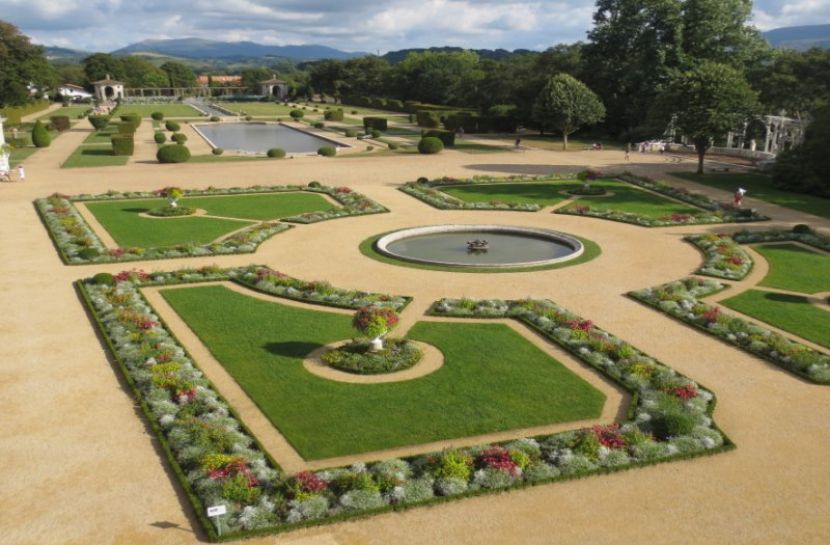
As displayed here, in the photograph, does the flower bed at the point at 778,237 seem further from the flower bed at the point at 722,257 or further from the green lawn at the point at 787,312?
the green lawn at the point at 787,312

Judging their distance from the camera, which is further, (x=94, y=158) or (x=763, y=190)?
(x=94, y=158)

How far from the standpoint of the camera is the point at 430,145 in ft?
190

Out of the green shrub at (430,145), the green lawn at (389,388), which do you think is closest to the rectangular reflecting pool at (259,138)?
the green shrub at (430,145)

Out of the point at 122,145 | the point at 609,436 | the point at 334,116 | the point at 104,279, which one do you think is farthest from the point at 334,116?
the point at 609,436

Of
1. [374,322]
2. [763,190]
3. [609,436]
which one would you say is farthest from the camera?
[763,190]

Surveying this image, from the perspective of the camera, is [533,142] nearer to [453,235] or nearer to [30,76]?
[453,235]

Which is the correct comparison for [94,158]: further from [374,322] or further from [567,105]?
[374,322]

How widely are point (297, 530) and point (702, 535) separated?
616cm

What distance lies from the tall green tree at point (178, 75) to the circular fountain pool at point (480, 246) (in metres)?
170

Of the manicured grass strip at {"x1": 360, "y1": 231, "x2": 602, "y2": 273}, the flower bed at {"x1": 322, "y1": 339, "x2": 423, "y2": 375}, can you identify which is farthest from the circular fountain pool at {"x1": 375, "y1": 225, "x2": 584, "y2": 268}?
the flower bed at {"x1": 322, "y1": 339, "x2": 423, "y2": 375}

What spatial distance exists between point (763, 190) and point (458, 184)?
18.3m

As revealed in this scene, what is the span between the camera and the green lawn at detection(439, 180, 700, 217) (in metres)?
36.7

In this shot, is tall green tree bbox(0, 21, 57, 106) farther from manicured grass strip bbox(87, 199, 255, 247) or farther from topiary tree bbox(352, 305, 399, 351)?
topiary tree bbox(352, 305, 399, 351)

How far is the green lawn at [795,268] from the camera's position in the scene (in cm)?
2362
